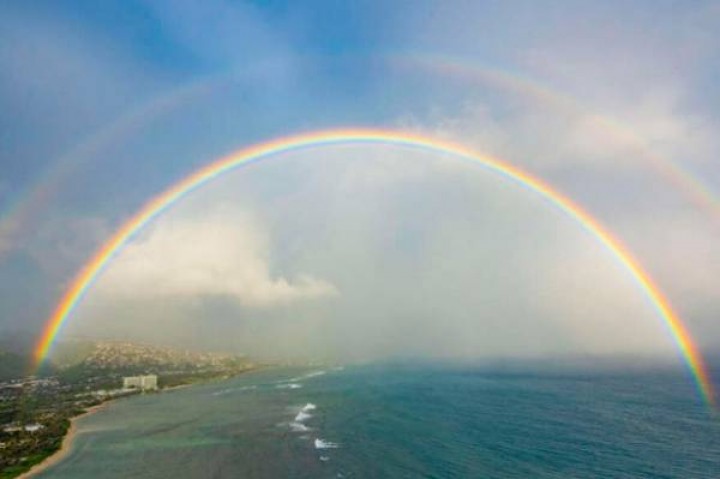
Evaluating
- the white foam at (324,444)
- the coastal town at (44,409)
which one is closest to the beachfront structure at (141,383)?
the coastal town at (44,409)

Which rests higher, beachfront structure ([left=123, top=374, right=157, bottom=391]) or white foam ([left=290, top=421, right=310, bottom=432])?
beachfront structure ([left=123, top=374, right=157, bottom=391])


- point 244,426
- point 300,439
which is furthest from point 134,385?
point 300,439

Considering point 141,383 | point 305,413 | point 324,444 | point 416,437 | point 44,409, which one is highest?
point 141,383

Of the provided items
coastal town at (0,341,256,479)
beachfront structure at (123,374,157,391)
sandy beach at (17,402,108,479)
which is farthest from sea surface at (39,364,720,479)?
beachfront structure at (123,374,157,391)

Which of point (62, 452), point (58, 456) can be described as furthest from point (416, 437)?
point (62, 452)

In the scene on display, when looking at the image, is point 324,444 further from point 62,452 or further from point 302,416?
point 62,452

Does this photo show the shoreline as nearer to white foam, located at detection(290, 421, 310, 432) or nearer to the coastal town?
the coastal town

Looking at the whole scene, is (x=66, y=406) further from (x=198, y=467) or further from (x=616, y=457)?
(x=616, y=457)

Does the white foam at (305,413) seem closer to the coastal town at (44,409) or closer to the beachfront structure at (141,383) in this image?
the coastal town at (44,409)
